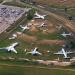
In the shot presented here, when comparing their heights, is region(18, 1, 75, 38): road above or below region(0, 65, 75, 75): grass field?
above

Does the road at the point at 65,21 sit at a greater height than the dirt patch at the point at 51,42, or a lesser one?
greater

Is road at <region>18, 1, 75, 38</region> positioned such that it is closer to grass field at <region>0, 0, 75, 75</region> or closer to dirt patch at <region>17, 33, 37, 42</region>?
grass field at <region>0, 0, 75, 75</region>

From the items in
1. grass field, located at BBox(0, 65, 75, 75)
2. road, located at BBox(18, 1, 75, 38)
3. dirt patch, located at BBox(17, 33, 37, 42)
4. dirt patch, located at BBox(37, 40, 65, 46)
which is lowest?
grass field, located at BBox(0, 65, 75, 75)

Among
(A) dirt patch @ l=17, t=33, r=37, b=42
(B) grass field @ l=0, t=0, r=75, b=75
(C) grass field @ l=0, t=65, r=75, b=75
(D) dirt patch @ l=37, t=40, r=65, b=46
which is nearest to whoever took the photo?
(C) grass field @ l=0, t=65, r=75, b=75

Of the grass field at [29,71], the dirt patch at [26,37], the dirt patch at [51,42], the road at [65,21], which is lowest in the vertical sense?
the grass field at [29,71]

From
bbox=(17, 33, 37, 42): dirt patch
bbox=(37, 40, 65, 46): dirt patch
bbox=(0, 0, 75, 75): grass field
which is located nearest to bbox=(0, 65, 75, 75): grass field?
bbox=(0, 0, 75, 75): grass field

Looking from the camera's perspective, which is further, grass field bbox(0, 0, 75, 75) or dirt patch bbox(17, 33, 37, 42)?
dirt patch bbox(17, 33, 37, 42)

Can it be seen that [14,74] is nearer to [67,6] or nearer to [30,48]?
[30,48]

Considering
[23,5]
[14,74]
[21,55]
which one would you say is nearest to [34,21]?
[23,5]

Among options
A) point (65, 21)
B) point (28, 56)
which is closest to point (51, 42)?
point (28, 56)

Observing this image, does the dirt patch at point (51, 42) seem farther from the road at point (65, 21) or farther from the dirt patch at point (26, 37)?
the road at point (65, 21)

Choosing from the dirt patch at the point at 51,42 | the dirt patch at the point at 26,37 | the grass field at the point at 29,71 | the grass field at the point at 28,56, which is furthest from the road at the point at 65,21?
the grass field at the point at 29,71
